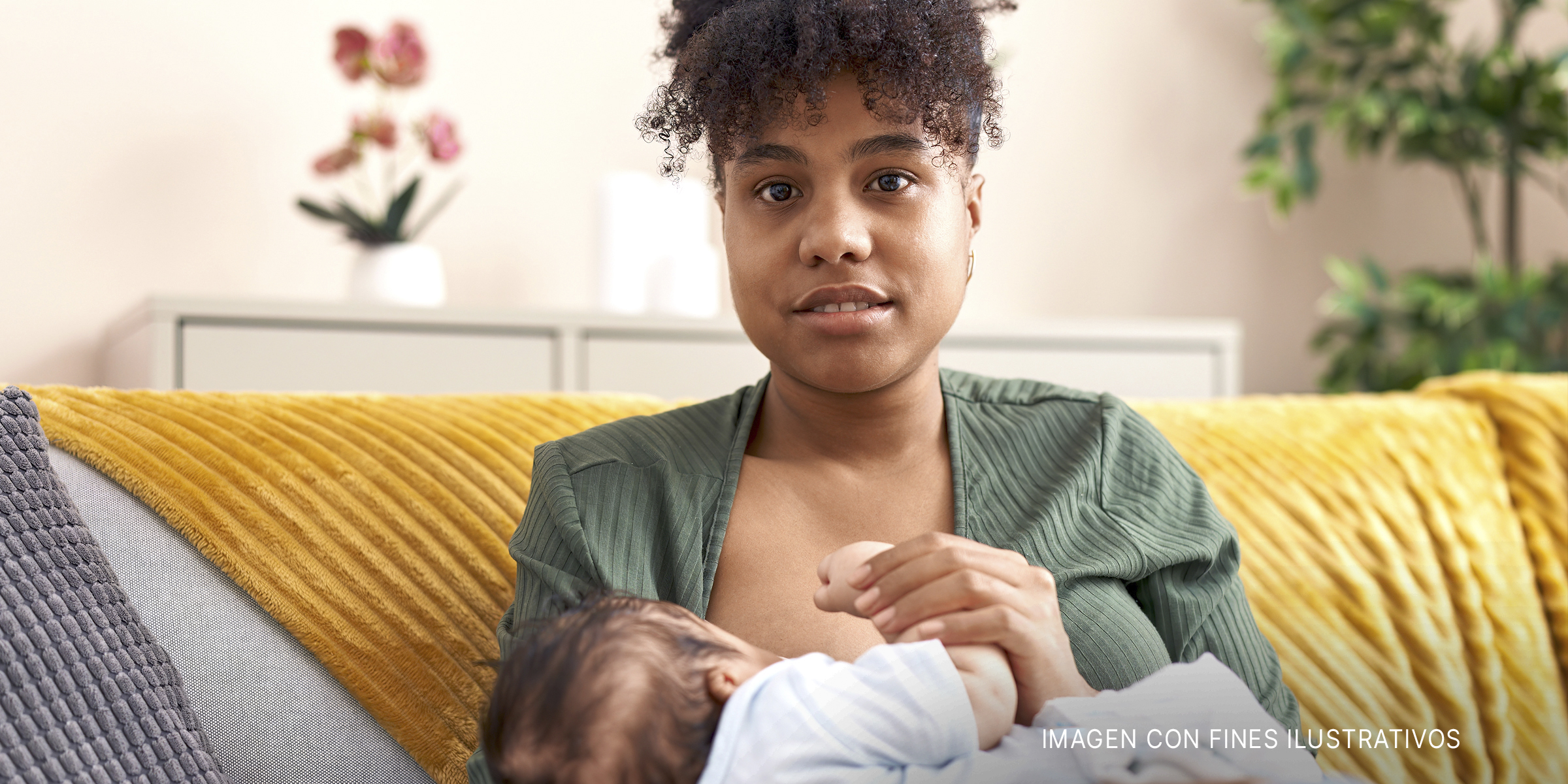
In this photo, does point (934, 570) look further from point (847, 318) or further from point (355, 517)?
point (355, 517)

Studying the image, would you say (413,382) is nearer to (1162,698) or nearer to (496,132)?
(496,132)

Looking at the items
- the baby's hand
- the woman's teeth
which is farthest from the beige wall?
the baby's hand

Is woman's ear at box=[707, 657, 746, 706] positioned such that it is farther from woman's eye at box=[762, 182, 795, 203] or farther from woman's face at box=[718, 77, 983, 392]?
woman's eye at box=[762, 182, 795, 203]

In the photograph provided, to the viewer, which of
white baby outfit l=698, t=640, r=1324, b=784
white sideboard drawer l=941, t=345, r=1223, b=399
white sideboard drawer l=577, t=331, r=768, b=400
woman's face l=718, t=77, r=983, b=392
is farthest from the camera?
white sideboard drawer l=941, t=345, r=1223, b=399

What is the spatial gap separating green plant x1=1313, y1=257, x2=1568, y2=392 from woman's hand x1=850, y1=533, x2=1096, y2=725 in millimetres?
2304

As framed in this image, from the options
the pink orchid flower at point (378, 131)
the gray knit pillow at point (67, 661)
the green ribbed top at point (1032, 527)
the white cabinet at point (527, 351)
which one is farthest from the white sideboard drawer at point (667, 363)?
the gray knit pillow at point (67, 661)

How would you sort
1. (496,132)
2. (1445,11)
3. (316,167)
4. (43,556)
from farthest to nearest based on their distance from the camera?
(1445,11) → (496,132) → (316,167) → (43,556)

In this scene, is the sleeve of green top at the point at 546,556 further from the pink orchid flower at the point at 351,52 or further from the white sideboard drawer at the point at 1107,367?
A: the pink orchid flower at the point at 351,52

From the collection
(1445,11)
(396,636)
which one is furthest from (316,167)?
(1445,11)

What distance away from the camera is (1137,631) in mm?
958

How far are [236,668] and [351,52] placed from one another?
63.2 inches

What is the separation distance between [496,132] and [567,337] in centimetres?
71

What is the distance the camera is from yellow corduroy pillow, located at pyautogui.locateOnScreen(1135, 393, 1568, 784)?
125cm

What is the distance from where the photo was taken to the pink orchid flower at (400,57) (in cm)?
235
